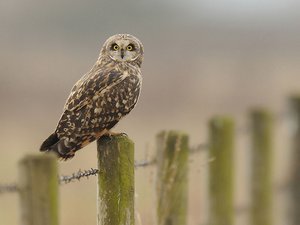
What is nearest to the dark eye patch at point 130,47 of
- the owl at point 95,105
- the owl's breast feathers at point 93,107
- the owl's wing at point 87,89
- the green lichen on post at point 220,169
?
the owl at point 95,105

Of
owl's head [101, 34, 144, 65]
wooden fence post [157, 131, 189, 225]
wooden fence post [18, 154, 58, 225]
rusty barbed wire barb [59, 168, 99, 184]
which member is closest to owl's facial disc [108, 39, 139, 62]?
owl's head [101, 34, 144, 65]

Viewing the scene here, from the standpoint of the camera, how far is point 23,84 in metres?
22.6

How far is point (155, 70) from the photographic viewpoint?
89.9 feet

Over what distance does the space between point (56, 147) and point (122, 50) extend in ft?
2.86

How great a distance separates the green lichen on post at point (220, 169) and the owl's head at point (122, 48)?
813mm

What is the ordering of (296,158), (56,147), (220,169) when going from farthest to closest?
(296,158) < (220,169) < (56,147)

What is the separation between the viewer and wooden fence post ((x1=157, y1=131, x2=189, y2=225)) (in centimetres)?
544

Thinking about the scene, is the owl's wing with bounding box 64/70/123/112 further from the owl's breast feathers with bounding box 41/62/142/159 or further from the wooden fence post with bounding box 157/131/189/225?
the wooden fence post with bounding box 157/131/189/225

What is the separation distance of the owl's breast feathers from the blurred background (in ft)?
0.83

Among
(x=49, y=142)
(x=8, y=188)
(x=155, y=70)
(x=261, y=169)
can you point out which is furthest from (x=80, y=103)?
(x=155, y=70)

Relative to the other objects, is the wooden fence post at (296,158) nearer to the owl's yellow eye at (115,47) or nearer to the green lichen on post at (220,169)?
the green lichen on post at (220,169)

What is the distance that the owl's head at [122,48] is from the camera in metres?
5.61

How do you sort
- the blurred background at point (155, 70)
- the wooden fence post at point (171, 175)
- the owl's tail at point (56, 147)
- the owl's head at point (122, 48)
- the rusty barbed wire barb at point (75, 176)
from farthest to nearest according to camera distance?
1. the blurred background at point (155, 70)
2. the owl's head at point (122, 48)
3. the wooden fence post at point (171, 175)
4. the owl's tail at point (56, 147)
5. the rusty barbed wire barb at point (75, 176)

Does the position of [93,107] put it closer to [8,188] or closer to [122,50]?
[122,50]
